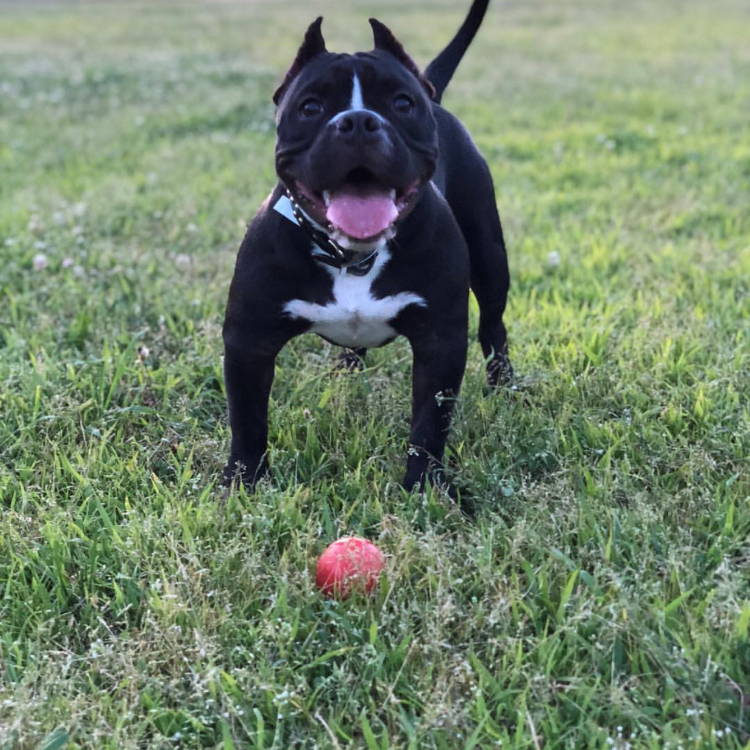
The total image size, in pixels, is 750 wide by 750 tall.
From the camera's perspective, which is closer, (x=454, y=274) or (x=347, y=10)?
(x=454, y=274)

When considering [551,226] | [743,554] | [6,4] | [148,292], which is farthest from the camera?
[6,4]

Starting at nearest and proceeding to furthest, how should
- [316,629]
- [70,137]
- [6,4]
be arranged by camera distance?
[316,629] < [70,137] < [6,4]

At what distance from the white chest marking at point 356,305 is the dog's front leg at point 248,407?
0.60 feet

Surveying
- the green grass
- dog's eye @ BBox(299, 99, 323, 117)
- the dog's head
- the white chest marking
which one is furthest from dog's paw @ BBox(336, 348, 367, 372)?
dog's eye @ BBox(299, 99, 323, 117)

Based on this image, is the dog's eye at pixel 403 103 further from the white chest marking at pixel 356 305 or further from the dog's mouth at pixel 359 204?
the white chest marking at pixel 356 305

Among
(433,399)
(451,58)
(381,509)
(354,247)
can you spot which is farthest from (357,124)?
(451,58)

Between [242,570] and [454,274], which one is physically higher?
[454,274]

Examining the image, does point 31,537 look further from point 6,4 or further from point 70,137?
point 6,4

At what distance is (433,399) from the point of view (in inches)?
109

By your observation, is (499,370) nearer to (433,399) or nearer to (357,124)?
(433,399)

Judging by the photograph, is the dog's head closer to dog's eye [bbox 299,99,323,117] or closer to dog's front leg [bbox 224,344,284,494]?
dog's eye [bbox 299,99,323,117]

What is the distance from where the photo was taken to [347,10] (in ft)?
74.4

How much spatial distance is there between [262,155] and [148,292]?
3.34 meters

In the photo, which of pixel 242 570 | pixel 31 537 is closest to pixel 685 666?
pixel 242 570
